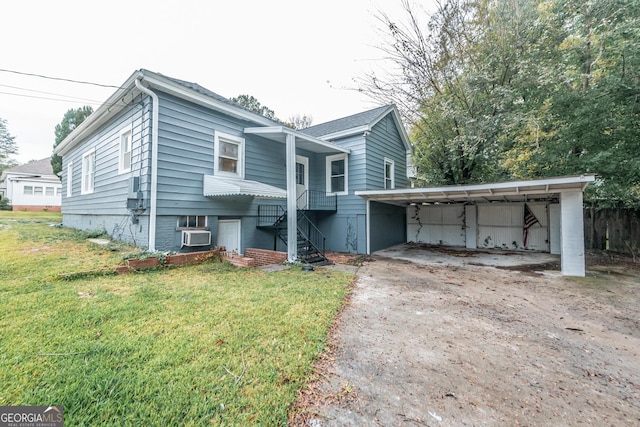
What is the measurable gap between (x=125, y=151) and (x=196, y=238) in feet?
11.2

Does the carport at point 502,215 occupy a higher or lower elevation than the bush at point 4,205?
lower

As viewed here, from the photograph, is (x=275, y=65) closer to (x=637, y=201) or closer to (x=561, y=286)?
(x=561, y=286)

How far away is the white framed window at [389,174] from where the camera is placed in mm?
10664

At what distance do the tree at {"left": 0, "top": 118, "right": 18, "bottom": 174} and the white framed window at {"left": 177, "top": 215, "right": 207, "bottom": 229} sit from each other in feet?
132

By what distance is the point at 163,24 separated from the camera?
756 cm

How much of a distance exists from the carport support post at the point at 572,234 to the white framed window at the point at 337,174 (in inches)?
242

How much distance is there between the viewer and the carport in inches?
231

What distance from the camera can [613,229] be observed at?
8.59 m

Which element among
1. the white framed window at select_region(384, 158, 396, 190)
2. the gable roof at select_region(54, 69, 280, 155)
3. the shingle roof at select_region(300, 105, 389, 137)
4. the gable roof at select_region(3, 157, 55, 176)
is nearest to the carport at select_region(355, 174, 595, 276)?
the white framed window at select_region(384, 158, 396, 190)

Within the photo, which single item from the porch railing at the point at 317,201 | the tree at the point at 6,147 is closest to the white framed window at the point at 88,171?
the porch railing at the point at 317,201

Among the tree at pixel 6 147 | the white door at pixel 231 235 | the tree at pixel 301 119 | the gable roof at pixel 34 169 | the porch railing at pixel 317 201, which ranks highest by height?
the tree at pixel 301 119

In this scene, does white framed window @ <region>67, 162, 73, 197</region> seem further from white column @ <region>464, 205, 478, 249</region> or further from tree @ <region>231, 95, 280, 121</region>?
tree @ <region>231, 95, 280, 121</region>

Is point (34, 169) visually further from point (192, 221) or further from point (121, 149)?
point (192, 221)

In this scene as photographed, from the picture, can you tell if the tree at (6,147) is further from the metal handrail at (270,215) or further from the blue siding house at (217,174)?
the metal handrail at (270,215)
